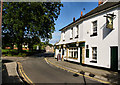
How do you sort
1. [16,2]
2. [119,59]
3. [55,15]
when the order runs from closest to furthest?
[119,59] → [16,2] → [55,15]

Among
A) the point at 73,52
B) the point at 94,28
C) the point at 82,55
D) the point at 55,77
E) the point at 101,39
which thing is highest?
the point at 94,28

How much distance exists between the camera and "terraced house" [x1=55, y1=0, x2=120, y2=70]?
30.3 feet

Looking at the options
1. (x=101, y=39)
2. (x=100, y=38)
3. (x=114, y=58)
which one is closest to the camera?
(x=114, y=58)

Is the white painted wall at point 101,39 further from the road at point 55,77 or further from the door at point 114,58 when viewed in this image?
the road at point 55,77

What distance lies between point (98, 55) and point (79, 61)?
11.1ft

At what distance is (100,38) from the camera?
10.7m

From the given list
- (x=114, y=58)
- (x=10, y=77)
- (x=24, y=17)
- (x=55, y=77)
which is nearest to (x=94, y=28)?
(x=114, y=58)

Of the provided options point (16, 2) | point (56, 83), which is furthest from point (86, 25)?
point (16, 2)

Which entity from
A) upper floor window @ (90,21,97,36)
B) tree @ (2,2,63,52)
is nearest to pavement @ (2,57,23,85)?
upper floor window @ (90,21,97,36)

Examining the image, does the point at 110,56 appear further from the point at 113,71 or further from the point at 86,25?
the point at 86,25

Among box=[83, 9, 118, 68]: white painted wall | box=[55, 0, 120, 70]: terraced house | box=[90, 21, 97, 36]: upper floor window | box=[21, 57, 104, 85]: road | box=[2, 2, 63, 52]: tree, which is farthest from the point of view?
box=[2, 2, 63, 52]: tree

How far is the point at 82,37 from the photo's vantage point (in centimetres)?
1361

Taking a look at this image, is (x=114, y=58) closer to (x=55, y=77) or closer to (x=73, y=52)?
(x=55, y=77)

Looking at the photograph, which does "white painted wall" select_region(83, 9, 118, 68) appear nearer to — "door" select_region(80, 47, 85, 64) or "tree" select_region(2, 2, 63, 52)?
"door" select_region(80, 47, 85, 64)
